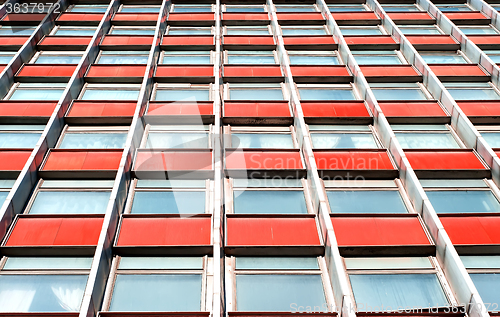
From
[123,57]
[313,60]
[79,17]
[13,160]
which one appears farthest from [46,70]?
[313,60]

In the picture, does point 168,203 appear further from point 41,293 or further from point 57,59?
point 57,59

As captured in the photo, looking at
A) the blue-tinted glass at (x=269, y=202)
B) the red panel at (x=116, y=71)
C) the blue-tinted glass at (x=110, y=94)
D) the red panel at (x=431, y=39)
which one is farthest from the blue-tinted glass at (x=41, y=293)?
the red panel at (x=431, y=39)

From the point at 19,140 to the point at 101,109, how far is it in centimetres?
426

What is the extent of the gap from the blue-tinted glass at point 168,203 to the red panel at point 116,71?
1045 centimetres

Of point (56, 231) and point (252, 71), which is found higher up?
point (252, 71)

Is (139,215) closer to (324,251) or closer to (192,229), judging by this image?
(192,229)

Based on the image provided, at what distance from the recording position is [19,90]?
26.4 m

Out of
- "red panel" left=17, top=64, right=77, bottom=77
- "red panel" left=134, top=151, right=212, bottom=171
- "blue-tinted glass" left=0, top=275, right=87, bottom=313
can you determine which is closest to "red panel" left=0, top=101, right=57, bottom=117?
"red panel" left=17, top=64, right=77, bottom=77

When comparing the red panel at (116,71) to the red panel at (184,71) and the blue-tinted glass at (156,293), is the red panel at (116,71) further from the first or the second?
the blue-tinted glass at (156,293)

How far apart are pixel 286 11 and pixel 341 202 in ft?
74.1

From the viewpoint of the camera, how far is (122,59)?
30.1 m

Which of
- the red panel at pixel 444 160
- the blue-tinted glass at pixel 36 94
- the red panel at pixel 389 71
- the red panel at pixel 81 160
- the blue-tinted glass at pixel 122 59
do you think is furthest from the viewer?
the blue-tinted glass at pixel 122 59

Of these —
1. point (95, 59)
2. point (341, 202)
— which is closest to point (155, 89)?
point (95, 59)

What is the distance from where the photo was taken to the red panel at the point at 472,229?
55.9 feet
